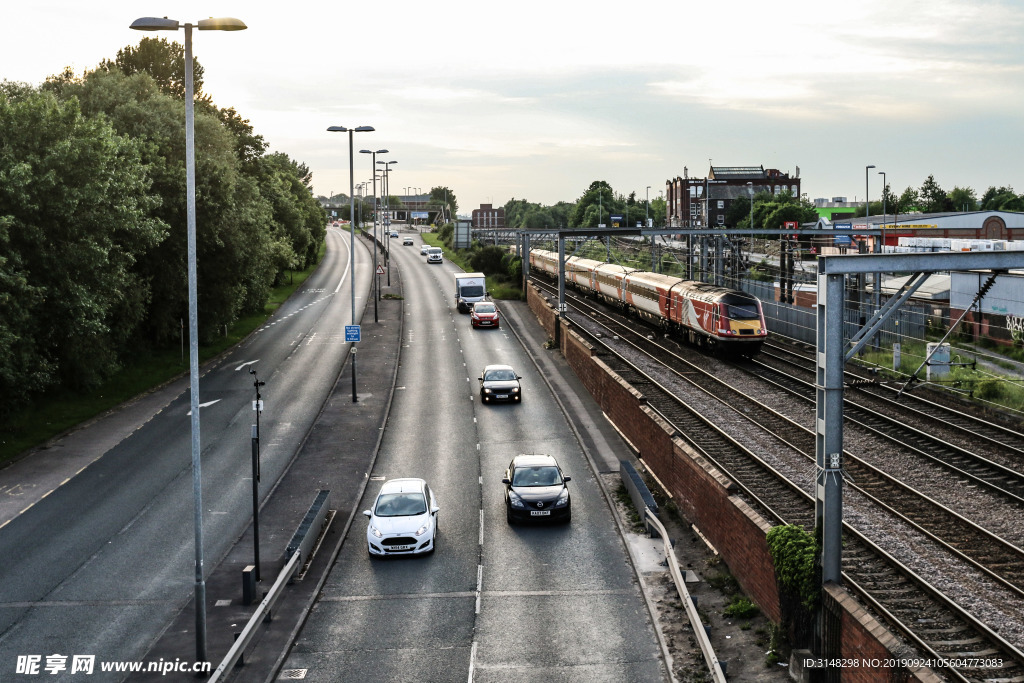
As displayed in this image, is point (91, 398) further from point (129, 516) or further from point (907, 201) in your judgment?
point (907, 201)

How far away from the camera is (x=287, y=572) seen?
71.1 feet

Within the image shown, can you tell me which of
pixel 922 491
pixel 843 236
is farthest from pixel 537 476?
pixel 843 236

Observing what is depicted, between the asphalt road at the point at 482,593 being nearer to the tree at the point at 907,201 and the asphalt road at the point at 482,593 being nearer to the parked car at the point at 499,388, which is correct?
the parked car at the point at 499,388

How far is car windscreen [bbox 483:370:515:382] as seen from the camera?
42250mm

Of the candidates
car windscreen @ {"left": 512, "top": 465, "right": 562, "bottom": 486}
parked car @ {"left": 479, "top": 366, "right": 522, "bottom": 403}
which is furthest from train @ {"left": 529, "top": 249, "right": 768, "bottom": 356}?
car windscreen @ {"left": 512, "top": 465, "right": 562, "bottom": 486}

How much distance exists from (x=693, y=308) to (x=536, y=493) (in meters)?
23.3

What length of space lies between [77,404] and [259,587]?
2186cm

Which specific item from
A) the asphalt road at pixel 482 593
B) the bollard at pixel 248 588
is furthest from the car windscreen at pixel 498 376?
the bollard at pixel 248 588

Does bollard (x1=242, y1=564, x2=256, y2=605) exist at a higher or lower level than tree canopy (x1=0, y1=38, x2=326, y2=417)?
lower

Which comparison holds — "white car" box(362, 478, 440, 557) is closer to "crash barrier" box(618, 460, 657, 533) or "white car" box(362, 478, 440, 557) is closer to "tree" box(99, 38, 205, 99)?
"crash barrier" box(618, 460, 657, 533)

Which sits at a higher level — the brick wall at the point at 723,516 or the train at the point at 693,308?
the train at the point at 693,308

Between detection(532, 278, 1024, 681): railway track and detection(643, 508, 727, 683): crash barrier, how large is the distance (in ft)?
8.16

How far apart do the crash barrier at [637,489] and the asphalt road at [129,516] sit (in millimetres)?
10762

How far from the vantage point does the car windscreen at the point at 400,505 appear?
24438 mm
